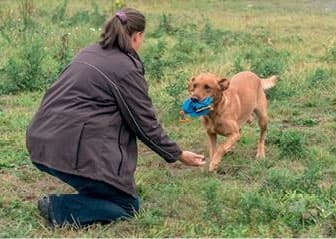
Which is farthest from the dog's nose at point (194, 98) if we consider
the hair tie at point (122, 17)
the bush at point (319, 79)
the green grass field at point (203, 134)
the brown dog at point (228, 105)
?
the bush at point (319, 79)

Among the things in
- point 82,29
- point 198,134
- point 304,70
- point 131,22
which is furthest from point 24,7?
point 131,22

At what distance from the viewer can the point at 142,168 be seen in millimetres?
6609

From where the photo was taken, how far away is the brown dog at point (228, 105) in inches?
255

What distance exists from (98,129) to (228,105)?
202 cm

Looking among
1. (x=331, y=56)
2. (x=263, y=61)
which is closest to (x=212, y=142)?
(x=263, y=61)

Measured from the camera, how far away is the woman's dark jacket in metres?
5.06

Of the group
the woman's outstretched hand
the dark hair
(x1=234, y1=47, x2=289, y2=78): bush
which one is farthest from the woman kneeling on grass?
(x1=234, y1=47, x2=289, y2=78): bush

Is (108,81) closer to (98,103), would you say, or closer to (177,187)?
(98,103)

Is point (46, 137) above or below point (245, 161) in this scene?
above

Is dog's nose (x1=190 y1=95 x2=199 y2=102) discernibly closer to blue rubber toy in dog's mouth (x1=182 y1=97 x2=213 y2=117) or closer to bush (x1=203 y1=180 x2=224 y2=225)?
blue rubber toy in dog's mouth (x1=182 y1=97 x2=213 y2=117)

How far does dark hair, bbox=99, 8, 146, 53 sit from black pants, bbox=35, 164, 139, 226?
Result: 983 mm

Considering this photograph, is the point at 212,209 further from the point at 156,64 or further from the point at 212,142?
the point at 156,64

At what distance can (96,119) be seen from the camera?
201 inches

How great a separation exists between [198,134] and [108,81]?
9.08 ft
